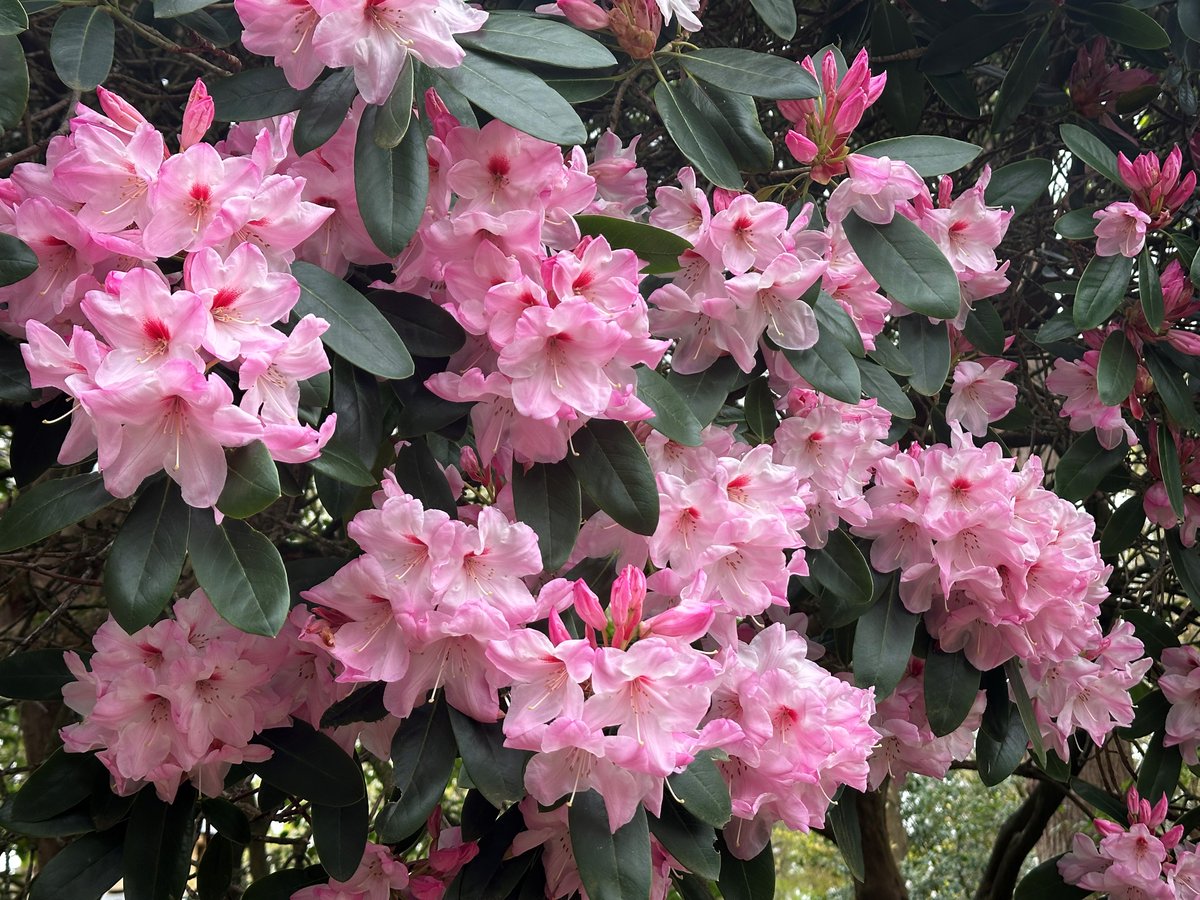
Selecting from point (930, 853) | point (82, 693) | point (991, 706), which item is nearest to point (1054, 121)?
point (991, 706)

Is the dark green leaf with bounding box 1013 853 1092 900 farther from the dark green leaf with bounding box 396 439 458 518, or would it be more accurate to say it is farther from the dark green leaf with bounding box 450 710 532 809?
the dark green leaf with bounding box 396 439 458 518

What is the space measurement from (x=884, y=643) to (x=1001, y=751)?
0.90ft

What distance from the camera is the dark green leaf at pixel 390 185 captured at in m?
1.01

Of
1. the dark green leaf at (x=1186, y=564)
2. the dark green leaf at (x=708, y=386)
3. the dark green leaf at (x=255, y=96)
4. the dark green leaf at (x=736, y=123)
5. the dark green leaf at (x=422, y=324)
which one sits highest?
the dark green leaf at (x=255, y=96)

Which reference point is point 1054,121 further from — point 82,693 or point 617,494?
point 82,693

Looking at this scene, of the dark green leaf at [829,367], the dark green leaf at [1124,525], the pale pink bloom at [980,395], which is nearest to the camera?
the dark green leaf at [829,367]

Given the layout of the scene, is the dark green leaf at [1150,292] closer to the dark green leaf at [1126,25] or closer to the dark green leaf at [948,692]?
the dark green leaf at [1126,25]

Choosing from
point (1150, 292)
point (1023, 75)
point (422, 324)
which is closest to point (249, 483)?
point (422, 324)

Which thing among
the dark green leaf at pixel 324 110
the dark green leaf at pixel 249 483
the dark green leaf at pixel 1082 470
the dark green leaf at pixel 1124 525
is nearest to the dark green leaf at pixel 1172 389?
the dark green leaf at pixel 1082 470

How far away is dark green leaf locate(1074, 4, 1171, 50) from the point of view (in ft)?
5.46

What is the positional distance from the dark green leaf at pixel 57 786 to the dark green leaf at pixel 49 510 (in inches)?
15.3

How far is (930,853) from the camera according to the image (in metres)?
5.78

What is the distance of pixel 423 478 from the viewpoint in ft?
3.83

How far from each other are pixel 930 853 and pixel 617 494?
17.9ft
